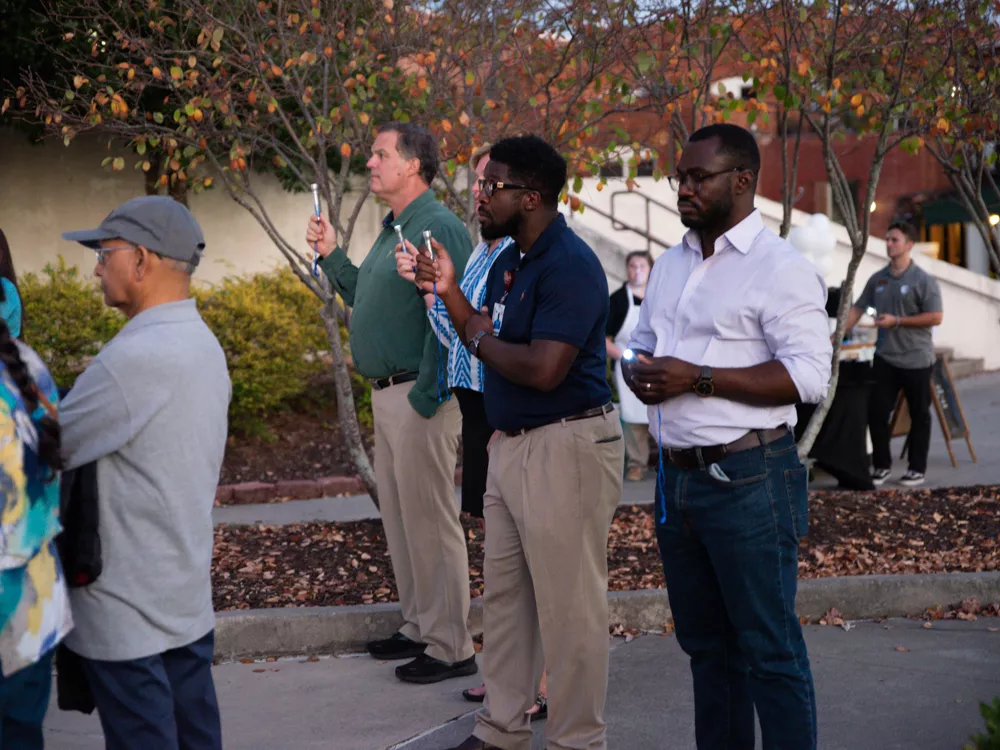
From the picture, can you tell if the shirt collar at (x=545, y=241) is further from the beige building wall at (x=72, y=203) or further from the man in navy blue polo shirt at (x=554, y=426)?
the beige building wall at (x=72, y=203)

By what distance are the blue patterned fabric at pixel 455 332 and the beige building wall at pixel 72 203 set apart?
30.4 feet

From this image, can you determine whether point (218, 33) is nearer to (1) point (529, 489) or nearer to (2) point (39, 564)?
(1) point (529, 489)

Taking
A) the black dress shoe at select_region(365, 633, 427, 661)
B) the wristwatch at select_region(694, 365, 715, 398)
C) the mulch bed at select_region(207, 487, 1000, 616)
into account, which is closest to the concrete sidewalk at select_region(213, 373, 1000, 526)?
the mulch bed at select_region(207, 487, 1000, 616)

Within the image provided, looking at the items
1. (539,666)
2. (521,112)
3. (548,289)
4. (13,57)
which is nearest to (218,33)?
(521,112)

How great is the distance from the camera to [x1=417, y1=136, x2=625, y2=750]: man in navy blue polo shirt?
4.19 m

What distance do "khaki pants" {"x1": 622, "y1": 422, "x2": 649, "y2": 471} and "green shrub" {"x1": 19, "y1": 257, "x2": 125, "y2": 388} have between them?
4.39m

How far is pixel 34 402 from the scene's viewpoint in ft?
10.0

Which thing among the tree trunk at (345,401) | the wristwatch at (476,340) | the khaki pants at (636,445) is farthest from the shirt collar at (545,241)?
the khaki pants at (636,445)

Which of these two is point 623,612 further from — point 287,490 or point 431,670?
point 287,490

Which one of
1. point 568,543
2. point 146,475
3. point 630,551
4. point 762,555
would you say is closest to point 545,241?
point 568,543

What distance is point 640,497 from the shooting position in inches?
386

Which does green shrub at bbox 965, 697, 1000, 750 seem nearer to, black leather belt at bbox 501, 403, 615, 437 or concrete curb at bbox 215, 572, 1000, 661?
black leather belt at bbox 501, 403, 615, 437

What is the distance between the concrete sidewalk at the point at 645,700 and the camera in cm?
488

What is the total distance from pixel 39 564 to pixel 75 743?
214cm
